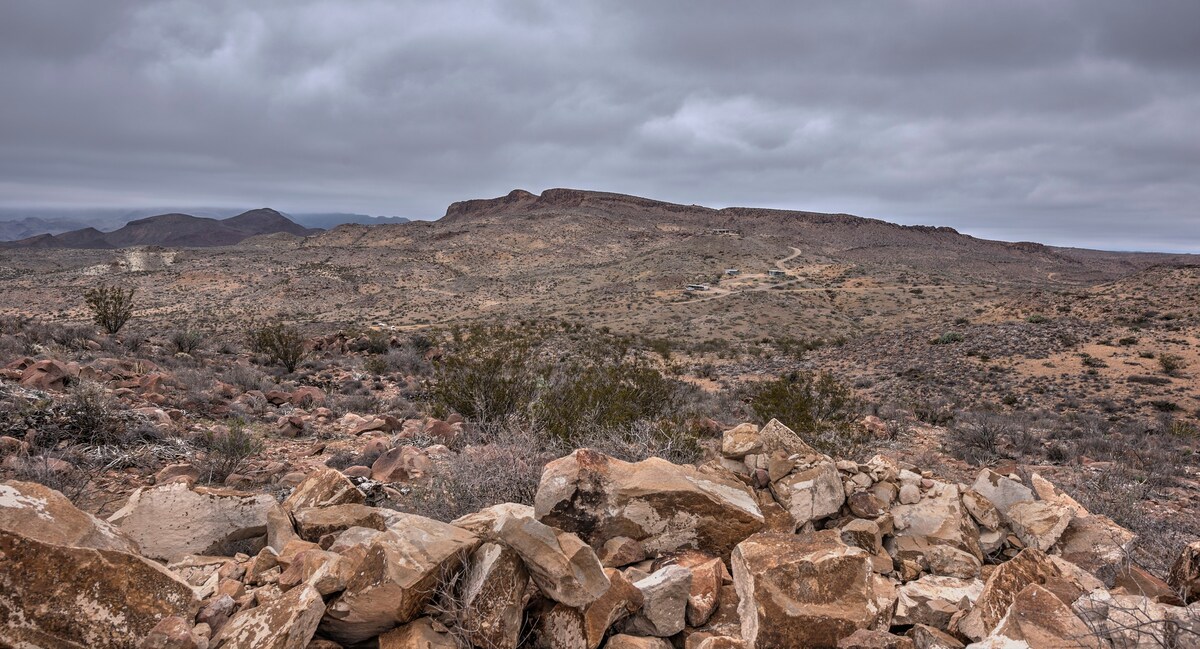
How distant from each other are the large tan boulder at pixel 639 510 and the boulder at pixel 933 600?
1.08 metres

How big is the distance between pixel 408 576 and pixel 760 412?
29.4 ft

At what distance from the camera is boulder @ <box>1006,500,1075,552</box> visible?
183 inches

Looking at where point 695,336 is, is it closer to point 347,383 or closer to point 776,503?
point 347,383

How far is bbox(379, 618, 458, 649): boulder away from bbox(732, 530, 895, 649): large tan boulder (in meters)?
1.76

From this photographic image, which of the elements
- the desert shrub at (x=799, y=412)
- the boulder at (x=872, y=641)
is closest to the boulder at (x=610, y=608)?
the boulder at (x=872, y=641)

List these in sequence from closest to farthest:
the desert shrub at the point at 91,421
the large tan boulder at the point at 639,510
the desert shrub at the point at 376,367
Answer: the large tan boulder at the point at 639,510
the desert shrub at the point at 91,421
the desert shrub at the point at 376,367

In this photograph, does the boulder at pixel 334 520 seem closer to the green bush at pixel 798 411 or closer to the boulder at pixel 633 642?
the boulder at pixel 633 642

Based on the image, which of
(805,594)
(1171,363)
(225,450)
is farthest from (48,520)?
(1171,363)

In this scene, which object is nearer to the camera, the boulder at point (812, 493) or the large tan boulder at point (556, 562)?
the large tan boulder at point (556, 562)

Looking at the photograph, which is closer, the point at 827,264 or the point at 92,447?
the point at 92,447

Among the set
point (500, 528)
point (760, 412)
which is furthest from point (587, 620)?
point (760, 412)

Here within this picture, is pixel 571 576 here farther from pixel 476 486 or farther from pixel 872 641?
pixel 476 486

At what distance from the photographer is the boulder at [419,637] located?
2.86 m

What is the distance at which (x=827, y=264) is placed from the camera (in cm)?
7181
